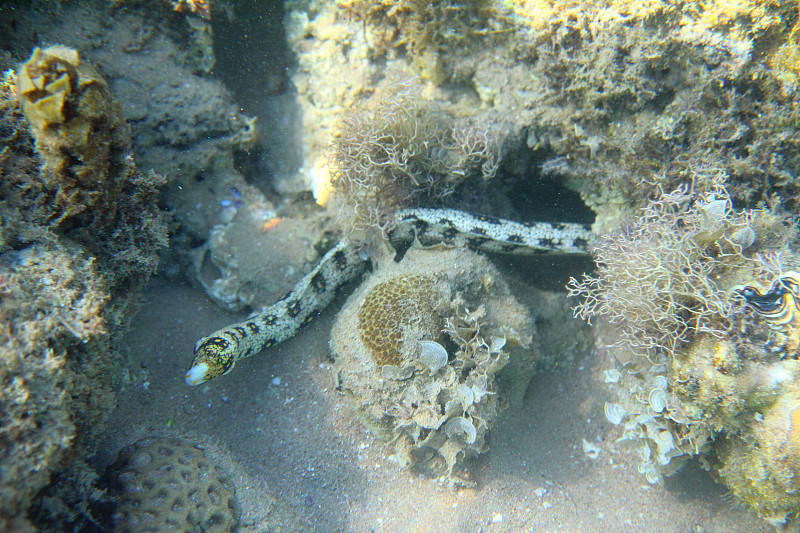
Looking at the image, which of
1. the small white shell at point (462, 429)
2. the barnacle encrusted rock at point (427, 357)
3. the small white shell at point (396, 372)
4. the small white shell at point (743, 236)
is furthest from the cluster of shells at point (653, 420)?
the small white shell at point (396, 372)

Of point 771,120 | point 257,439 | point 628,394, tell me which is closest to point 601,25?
point 771,120

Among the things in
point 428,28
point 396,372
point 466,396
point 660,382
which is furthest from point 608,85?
point 396,372

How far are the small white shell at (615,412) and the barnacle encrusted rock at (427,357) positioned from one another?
0.78 m

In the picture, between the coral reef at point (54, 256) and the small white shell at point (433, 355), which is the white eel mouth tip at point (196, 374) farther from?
the small white shell at point (433, 355)

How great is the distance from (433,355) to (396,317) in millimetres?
445

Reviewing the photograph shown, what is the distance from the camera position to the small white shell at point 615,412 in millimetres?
3402

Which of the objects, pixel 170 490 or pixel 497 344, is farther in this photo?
pixel 497 344

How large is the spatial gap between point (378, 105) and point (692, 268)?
2818 millimetres

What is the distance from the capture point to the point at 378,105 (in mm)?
3461

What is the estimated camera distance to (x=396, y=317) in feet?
10.4

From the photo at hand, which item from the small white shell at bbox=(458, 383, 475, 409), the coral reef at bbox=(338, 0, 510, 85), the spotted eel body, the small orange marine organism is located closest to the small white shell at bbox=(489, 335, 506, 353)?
the small white shell at bbox=(458, 383, 475, 409)

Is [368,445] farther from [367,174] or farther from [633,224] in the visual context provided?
[633,224]

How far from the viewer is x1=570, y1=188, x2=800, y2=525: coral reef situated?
254cm

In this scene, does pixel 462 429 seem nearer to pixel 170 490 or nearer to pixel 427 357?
pixel 427 357
